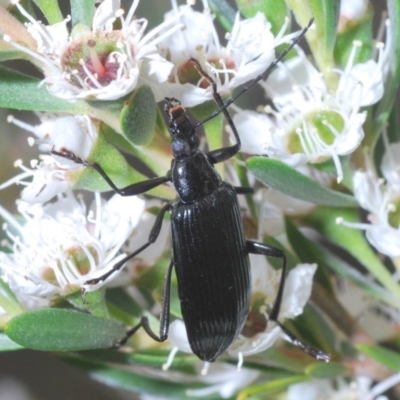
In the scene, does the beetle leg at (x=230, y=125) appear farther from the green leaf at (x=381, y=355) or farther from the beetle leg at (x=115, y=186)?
the green leaf at (x=381, y=355)

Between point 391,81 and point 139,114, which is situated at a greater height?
point 139,114

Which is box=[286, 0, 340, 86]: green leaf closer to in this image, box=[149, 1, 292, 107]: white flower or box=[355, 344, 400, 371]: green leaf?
box=[149, 1, 292, 107]: white flower

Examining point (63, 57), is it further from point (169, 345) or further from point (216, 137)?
point (169, 345)

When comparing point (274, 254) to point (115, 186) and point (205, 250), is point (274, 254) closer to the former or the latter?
point (205, 250)

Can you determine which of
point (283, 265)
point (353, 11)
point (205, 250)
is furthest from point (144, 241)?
point (353, 11)

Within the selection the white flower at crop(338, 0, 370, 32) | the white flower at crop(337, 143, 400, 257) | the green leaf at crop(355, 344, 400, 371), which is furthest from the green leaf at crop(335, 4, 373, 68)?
the green leaf at crop(355, 344, 400, 371)

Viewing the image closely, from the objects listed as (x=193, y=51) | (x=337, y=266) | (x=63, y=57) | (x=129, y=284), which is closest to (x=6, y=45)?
(x=63, y=57)

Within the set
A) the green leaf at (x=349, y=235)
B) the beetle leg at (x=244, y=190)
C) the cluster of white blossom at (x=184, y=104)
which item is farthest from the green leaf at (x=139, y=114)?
the green leaf at (x=349, y=235)
